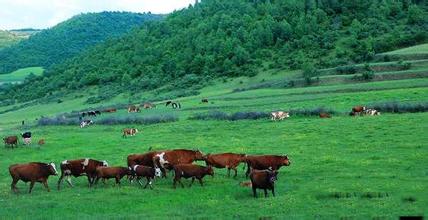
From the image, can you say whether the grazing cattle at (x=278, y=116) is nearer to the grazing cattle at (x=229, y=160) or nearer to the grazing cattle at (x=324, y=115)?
the grazing cattle at (x=324, y=115)

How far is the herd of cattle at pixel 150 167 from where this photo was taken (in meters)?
26.4

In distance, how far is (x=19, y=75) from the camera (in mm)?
189875

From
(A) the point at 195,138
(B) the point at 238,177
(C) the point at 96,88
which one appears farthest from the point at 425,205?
(C) the point at 96,88

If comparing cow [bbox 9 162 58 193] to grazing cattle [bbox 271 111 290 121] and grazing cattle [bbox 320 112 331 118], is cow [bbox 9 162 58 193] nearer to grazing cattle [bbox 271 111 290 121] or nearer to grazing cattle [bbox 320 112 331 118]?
grazing cattle [bbox 271 111 290 121]

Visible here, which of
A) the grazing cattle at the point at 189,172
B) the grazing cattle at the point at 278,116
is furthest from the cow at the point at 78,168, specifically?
the grazing cattle at the point at 278,116

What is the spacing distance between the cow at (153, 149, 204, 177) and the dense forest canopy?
216ft

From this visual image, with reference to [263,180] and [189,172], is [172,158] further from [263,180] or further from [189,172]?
[263,180]

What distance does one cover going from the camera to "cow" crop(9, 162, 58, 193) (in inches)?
1041

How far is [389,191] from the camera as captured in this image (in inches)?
888

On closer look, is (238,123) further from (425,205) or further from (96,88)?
(96,88)

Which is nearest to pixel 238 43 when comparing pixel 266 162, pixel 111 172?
pixel 266 162

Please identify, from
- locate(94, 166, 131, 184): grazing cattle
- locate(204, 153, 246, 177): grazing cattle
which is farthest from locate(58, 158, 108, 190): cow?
locate(204, 153, 246, 177): grazing cattle

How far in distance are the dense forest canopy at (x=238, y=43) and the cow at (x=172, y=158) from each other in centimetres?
6585

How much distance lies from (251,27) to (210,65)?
2098cm
